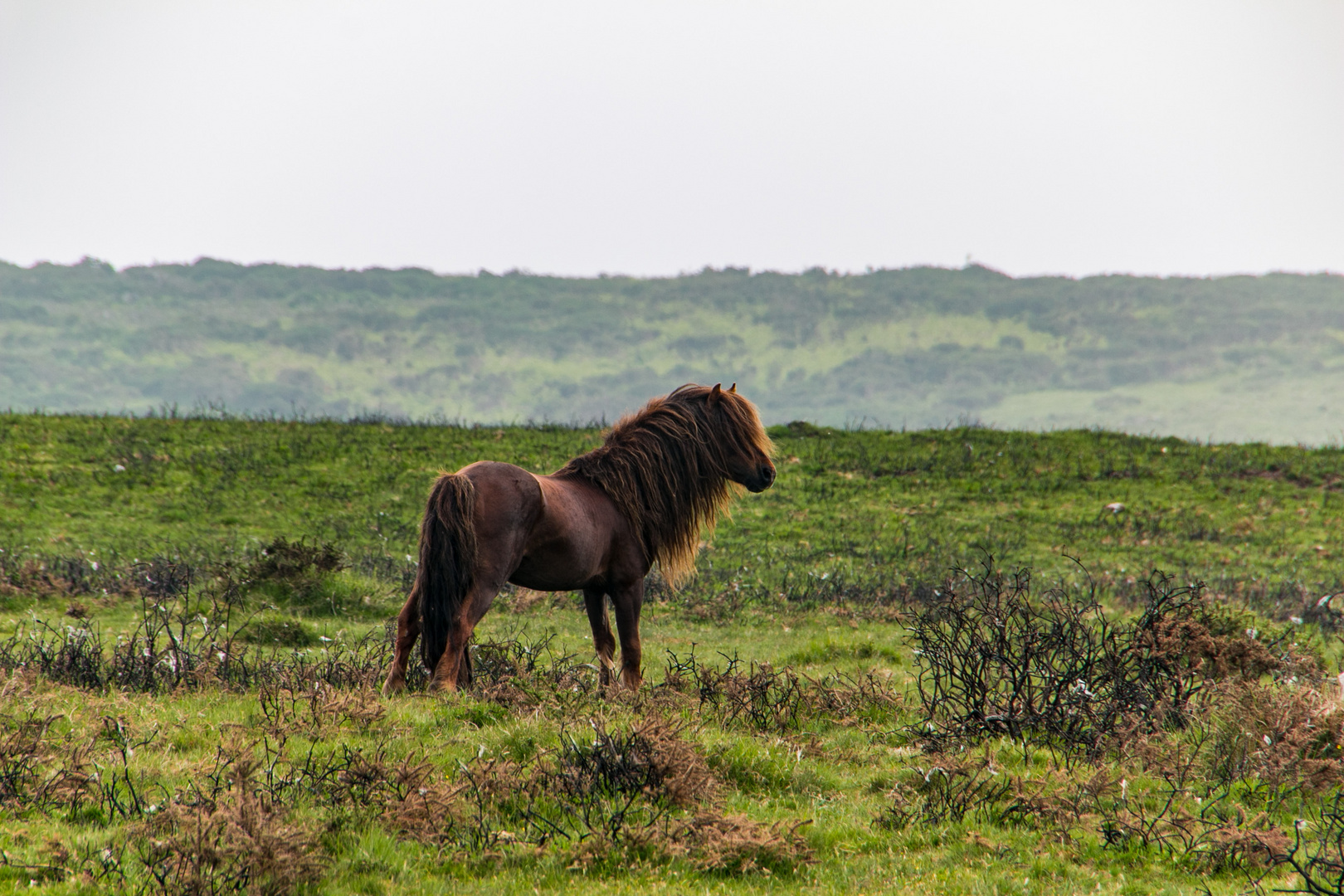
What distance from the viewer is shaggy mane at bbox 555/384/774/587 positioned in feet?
27.7

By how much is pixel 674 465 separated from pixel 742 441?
0.69 metres

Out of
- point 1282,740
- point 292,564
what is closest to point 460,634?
point 1282,740

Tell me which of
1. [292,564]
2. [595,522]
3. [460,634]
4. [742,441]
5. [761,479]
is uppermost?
[742,441]

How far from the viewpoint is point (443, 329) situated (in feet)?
461

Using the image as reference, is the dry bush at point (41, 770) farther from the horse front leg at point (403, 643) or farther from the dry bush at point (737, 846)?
the dry bush at point (737, 846)

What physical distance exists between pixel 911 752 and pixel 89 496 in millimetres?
17204

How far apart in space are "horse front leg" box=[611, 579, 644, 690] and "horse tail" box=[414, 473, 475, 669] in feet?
4.88

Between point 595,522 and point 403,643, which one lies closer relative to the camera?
point 403,643

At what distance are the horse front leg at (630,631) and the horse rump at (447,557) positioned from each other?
1.49 metres

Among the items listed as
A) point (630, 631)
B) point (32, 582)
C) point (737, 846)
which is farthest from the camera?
point (32, 582)

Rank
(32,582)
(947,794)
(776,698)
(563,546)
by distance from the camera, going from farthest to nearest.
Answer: (32,582), (776,698), (563,546), (947,794)

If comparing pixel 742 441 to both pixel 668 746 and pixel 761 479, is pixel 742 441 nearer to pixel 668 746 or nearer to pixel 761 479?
pixel 761 479

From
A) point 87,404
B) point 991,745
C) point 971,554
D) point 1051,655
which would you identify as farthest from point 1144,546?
point 87,404

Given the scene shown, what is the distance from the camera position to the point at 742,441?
8.91 m
